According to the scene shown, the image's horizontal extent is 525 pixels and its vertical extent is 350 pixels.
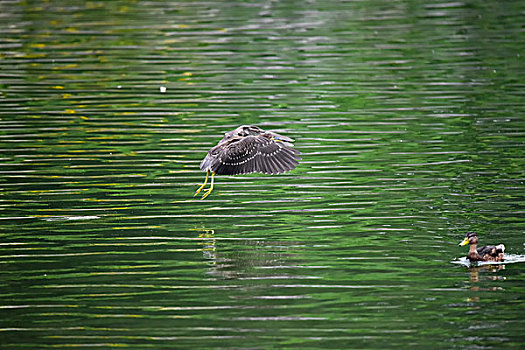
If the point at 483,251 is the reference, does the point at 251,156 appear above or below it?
above

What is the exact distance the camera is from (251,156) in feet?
47.9

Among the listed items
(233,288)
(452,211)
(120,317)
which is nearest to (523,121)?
(452,211)

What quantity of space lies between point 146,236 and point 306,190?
333cm

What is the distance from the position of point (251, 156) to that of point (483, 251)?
3754 mm

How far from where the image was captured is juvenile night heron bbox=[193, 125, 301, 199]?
1453 centimetres

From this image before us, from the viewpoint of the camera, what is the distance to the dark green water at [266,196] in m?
10.8

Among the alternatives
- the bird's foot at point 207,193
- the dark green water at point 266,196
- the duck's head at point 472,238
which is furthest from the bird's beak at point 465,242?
the bird's foot at point 207,193

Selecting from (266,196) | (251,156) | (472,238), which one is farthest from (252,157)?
(472,238)

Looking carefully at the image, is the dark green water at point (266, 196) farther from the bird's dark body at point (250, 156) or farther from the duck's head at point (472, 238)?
the bird's dark body at point (250, 156)

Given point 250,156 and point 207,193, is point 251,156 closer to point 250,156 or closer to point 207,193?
point 250,156

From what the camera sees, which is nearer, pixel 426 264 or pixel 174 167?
pixel 426 264

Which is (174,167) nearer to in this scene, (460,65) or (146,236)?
(146,236)

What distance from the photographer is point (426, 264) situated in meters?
12.4

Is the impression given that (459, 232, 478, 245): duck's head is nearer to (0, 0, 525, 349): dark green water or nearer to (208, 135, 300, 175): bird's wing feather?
(0, 0, 525, 349): dark green water
